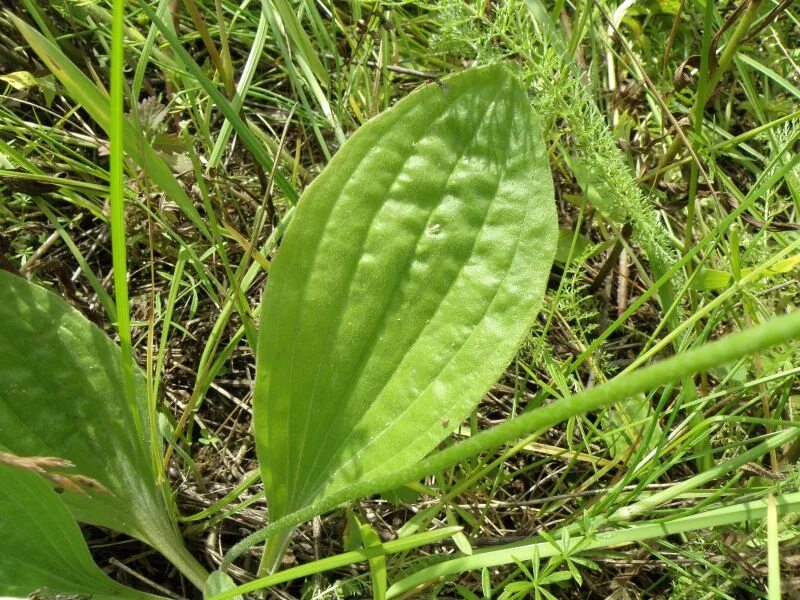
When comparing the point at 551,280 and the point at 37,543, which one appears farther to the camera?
the point at 551,280

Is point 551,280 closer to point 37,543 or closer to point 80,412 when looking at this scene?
point 80,412

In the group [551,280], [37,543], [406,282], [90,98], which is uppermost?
[90,98]

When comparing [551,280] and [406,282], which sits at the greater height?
[406,282]

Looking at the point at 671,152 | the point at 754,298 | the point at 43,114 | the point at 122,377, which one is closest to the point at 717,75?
the point at 671,152

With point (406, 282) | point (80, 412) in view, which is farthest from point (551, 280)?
point (80, 412)

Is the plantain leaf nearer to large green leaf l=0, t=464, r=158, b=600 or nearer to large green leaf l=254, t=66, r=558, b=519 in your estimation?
large green leaf l=254, t=66, r=558, b=519
